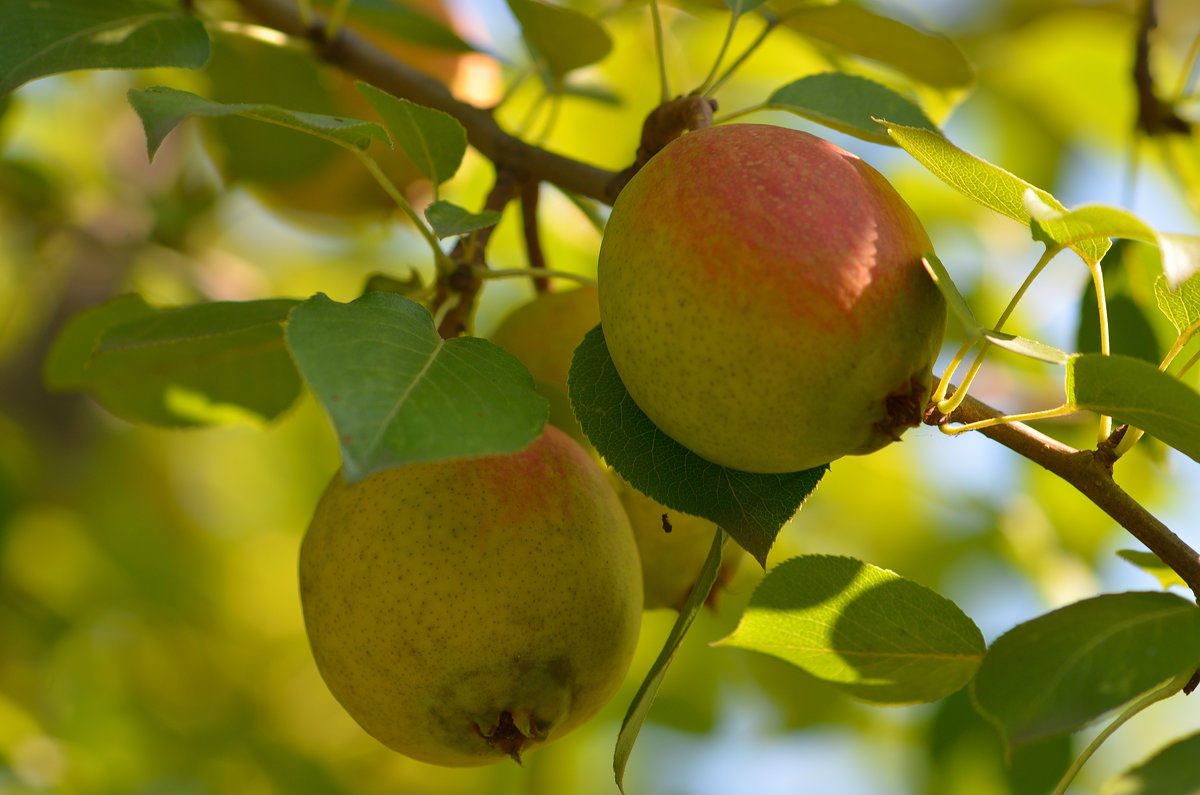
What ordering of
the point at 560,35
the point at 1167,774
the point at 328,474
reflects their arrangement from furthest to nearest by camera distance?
the point at 328,474
the point at 560,35
the point at 1167,774

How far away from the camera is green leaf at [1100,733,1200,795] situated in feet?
2.25

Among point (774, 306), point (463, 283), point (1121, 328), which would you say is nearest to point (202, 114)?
point (463, 283)

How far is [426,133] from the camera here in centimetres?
102

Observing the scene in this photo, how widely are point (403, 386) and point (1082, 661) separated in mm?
526

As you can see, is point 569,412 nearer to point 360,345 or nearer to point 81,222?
point 360,345

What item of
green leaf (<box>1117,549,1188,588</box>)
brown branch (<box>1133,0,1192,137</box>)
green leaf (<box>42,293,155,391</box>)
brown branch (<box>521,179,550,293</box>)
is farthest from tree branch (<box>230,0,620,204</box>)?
brown branch (<box>1133,0,1192,137</box>)

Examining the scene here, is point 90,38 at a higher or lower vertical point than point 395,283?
higher

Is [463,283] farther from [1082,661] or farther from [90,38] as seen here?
[1082,661]

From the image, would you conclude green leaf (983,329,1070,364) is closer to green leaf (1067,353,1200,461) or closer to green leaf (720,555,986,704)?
green leaf (1067,353,1200,461)

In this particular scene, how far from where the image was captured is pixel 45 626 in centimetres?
217

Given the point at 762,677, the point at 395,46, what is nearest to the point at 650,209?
the point at 395,46

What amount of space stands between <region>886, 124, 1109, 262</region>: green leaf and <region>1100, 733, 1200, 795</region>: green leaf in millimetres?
370

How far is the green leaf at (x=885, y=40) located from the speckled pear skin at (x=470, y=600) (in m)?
0.69

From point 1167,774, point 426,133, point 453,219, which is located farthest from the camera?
point 426,133
